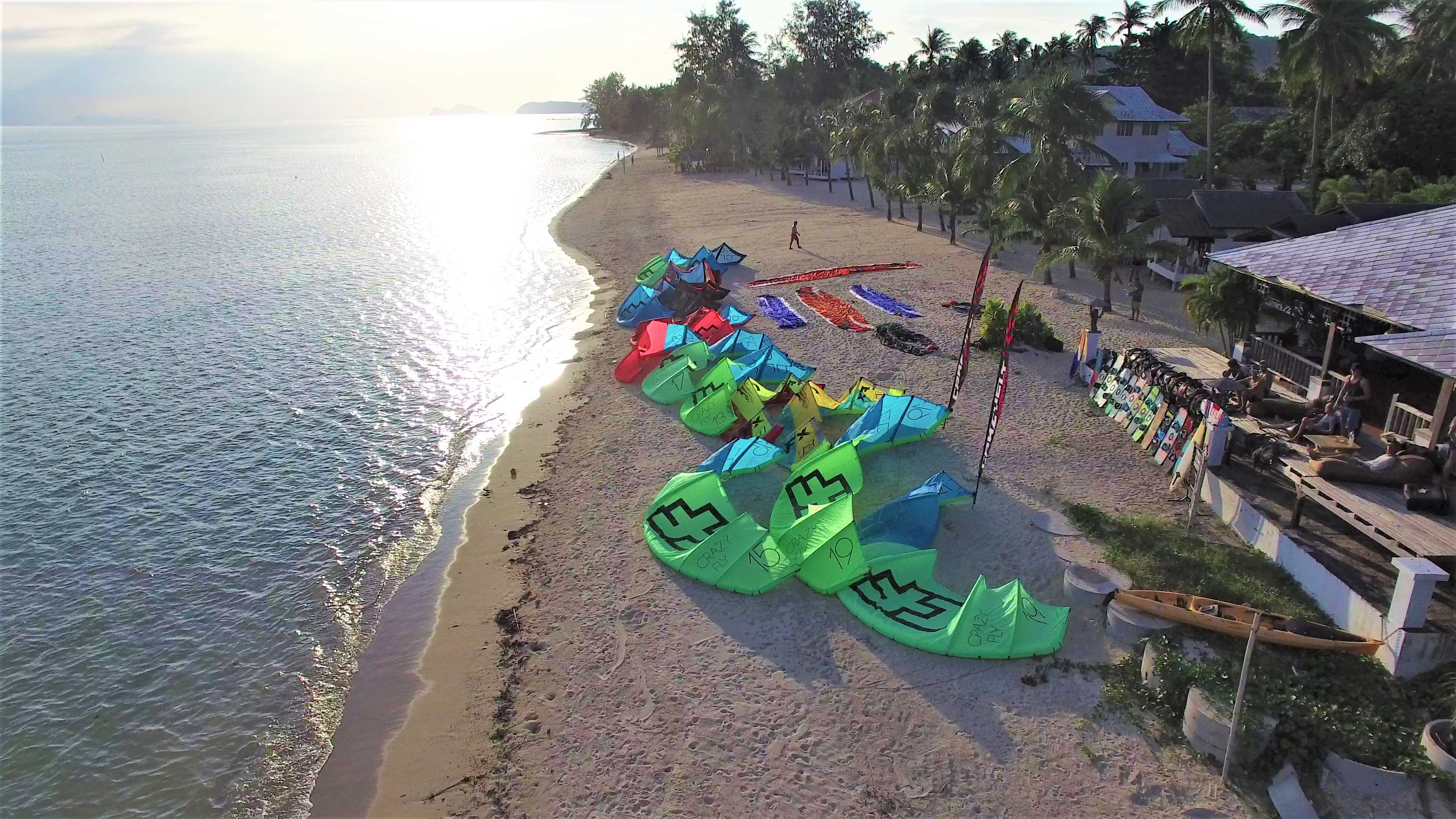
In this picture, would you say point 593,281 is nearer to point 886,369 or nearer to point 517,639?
point 886,369

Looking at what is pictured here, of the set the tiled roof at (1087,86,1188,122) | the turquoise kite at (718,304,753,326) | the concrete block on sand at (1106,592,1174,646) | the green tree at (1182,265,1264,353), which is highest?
the tiled roof at (1087,86,1188,122)

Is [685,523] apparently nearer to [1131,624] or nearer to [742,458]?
[742,458]

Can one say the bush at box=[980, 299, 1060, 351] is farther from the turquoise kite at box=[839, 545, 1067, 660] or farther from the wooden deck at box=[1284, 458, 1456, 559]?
the turquoise kite at box=[839, 545, 1067, 660]

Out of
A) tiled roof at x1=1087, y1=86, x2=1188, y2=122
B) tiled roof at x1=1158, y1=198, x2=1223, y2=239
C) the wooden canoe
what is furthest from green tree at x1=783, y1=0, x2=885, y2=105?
the wooden canoe

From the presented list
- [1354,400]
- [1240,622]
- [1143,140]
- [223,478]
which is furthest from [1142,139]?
[223,478]

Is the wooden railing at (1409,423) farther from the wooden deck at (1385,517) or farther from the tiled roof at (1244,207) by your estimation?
the tiled roof at (1244,207)

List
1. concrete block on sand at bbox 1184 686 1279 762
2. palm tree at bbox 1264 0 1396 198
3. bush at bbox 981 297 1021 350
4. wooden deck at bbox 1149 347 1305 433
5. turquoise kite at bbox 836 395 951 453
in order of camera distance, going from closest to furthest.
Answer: concrete block on sand at bbox 1184 686 1279 762 → wooden deck at bbox 1149 347 1305 433 → turquoise kite at bbox 836 395 951 453 → bush at bbox 981 297 1021 350 → palm tree at bbox 1264 0 1396 198

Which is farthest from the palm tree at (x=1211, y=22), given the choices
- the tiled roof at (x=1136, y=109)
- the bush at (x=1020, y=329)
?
the bush at (x=1020, y=329)

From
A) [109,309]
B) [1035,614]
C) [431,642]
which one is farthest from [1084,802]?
[109,309]
